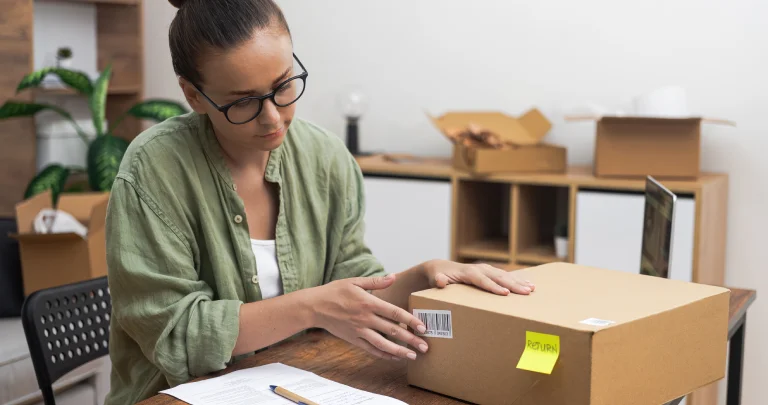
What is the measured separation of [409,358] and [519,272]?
0.25 metres

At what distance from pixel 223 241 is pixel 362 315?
31 centimetres

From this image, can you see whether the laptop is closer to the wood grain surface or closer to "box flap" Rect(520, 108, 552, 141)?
"box flap" Rect(520, 108, 552, 141)

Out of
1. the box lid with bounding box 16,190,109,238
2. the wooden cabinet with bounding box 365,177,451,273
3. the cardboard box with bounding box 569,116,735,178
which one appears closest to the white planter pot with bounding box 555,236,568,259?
the cardboard box with bounding box 569,116,735,178

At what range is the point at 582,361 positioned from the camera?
1.09 meters

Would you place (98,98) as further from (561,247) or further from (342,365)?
(342,365)

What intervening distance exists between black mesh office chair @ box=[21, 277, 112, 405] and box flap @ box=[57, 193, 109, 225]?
1394 mm

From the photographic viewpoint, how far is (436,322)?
125cm

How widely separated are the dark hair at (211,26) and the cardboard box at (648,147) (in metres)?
1.62

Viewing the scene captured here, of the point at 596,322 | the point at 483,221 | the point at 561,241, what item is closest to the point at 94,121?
the point at 483,221

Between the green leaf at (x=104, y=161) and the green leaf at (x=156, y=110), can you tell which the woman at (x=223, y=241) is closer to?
the green leaf at (x=104, y=161)

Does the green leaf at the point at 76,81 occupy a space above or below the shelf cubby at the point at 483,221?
above

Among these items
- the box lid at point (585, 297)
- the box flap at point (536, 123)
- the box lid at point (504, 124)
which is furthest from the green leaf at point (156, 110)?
the box lid at point (585, 297)

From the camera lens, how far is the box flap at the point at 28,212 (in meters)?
2.97

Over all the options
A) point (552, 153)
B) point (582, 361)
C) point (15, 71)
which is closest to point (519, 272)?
point (582, 361)
